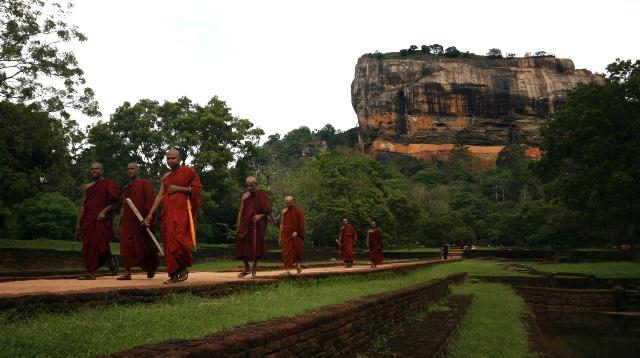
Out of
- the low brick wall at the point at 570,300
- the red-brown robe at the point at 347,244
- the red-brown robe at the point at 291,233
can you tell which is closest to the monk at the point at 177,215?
the red-brown robe at the point at 291,233

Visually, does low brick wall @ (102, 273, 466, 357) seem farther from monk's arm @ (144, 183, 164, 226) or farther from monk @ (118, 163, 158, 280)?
monk @ (118, 163, 158, 280)

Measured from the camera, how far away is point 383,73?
105 meters

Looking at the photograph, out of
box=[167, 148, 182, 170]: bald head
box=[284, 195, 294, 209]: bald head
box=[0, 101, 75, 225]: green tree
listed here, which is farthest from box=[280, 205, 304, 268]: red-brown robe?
box=[0, 101, 75, 225]: green tree

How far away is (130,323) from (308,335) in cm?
142

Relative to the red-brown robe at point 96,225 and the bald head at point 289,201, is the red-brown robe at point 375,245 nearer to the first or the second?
the bald head at point 289,201

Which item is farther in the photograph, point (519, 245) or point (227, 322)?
point (519, 245)

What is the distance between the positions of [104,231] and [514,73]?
341ft

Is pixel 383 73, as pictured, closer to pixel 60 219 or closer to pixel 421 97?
pixel 421 97

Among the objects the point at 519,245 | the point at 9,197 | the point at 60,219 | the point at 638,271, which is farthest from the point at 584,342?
the point at 519,245

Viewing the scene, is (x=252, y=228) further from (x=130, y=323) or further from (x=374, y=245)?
(x=374, y=245)

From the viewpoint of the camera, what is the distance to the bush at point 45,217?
2311 cm

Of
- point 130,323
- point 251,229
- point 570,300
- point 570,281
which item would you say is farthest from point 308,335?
point 570,281

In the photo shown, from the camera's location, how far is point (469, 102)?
10000 cm

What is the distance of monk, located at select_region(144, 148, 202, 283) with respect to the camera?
258 inches
